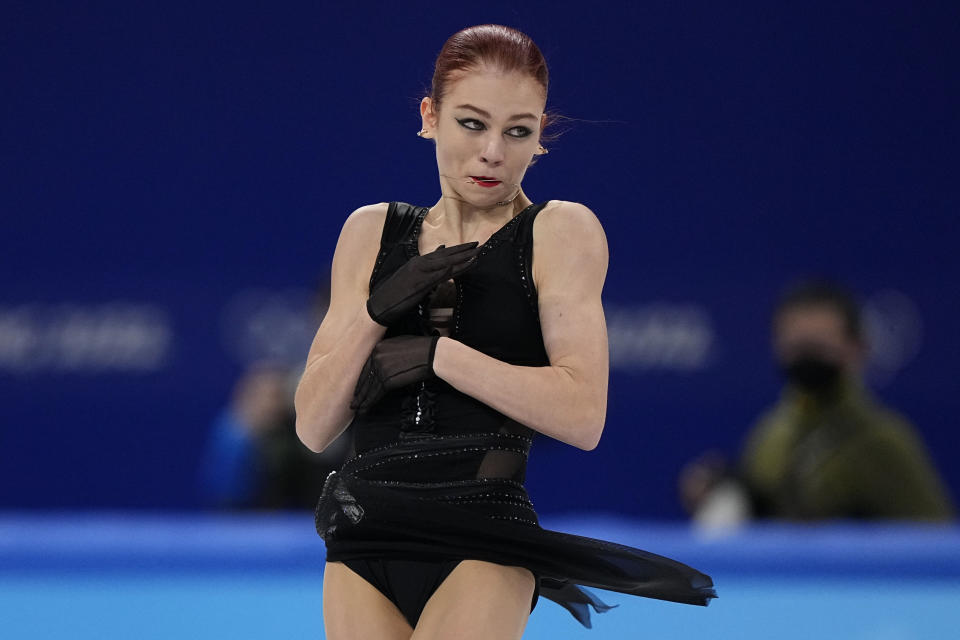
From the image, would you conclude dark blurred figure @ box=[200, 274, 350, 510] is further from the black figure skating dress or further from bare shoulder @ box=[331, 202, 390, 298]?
the black figure skating dress

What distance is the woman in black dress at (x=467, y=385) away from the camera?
83.0 inches

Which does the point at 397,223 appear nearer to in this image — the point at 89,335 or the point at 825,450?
the point at 825,450

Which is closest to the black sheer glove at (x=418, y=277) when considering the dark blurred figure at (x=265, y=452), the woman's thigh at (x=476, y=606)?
the woman's thigh at (x=476, y=606)

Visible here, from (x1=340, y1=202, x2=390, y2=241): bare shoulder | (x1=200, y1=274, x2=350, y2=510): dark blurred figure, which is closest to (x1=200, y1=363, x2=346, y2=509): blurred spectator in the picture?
(x1=200, y1=274, x2=350, y2=510): dark blurred figure

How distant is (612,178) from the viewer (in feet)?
23.5

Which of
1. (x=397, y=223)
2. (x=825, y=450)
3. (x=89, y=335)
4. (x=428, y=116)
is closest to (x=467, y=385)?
(x=397, y=223)

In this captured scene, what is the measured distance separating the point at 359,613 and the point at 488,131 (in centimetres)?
88

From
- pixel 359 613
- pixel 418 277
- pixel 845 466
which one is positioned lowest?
pixel 359 613

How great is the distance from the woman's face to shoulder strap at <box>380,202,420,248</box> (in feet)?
0.39

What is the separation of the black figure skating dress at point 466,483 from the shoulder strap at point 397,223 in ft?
0.18

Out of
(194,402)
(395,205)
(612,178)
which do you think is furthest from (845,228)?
(395,205)

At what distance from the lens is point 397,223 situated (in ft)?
7.77

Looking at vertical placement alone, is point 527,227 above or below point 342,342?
above

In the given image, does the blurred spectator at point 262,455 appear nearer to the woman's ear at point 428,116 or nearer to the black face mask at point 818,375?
the black face mask at point 818,375
